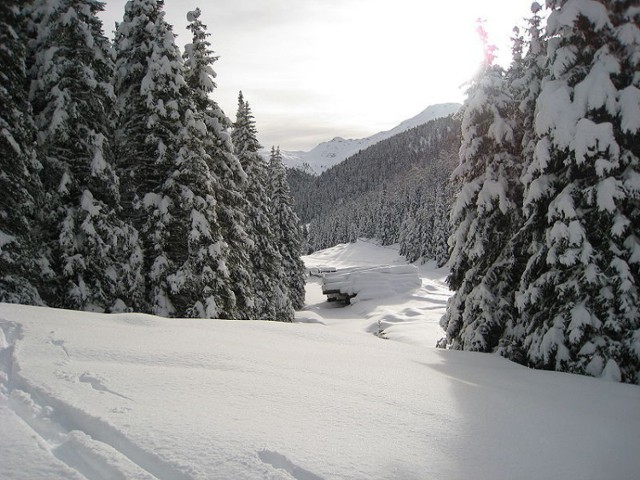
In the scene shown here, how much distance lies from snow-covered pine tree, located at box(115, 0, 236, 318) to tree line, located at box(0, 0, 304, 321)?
0.04 m

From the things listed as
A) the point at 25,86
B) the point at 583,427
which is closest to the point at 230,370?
the point at 583,427

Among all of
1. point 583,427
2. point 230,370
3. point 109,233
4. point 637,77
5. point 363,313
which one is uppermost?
point 637,77

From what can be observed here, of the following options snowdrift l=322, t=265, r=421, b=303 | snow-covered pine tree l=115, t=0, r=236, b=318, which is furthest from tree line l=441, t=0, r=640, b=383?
snowdrift l=322, t=265, r=421, b=303

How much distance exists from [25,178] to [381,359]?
11726 mm

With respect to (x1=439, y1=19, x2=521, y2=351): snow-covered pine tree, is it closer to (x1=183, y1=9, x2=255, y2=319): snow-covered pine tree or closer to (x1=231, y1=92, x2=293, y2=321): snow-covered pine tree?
(x1=183, y1=9, x2=255, y2=319): snow-covered pine tree

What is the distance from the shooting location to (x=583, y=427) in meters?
5.52

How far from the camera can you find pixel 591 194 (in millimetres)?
8758

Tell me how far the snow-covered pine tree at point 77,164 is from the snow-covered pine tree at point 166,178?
0.97m

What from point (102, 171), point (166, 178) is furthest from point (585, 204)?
point (102, 171)

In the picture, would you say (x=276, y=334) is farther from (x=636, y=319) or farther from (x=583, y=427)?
(x=636, y=319)

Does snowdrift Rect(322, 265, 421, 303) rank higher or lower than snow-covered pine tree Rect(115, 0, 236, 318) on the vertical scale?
lower

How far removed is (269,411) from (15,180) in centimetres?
1193

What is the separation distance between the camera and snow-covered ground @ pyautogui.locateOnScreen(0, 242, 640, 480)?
3346 mm

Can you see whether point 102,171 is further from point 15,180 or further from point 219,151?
point 219,151
